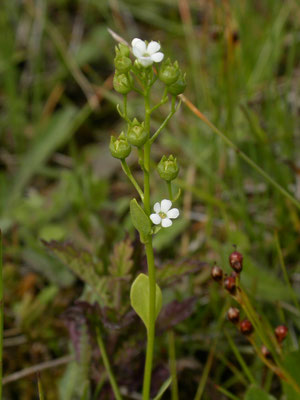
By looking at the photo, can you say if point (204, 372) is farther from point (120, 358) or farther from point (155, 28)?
point (155, 28)

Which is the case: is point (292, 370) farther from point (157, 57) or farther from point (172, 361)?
point (157, 57)

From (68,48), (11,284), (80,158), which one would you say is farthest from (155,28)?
(11,284)

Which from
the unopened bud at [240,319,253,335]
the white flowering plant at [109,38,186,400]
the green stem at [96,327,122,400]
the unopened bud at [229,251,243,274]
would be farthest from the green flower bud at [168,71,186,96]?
the green stem at [96,327,122,400]

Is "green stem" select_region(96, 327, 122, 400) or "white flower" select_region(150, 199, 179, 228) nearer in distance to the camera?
"white flower" select_region(150, 199, 179, 228)

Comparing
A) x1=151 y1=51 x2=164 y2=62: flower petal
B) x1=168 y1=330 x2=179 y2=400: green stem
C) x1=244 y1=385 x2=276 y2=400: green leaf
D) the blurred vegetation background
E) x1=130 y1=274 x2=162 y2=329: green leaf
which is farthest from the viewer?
the blurred vegetation background

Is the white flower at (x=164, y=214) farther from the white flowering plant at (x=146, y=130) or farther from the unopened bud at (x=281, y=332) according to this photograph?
the unopened bud at (x=281, y=332)

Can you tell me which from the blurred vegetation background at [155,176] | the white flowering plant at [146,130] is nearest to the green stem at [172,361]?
the blurred vegetation background at [155,176]

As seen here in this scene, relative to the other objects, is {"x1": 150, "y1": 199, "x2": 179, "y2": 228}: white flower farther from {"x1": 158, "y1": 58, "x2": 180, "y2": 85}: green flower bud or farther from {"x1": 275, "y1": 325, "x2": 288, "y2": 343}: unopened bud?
{"x1": 275, "y1": 325, "x2": 288, "y2": 343}: unopened bud
